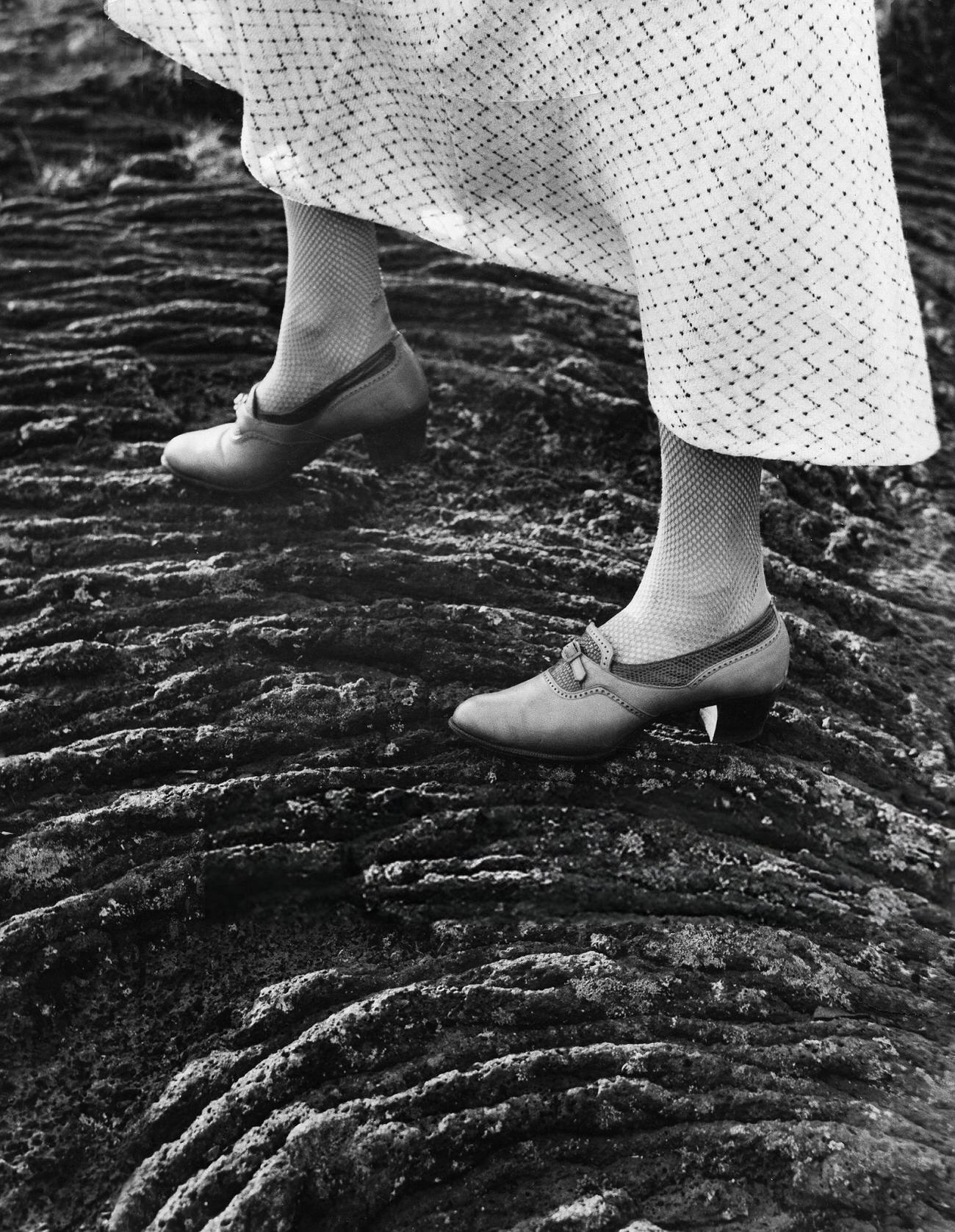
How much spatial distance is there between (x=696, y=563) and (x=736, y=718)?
13.0 inches

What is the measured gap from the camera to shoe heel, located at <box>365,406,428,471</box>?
226 centimetres

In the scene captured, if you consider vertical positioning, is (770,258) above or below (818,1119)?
above

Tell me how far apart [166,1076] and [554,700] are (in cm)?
85

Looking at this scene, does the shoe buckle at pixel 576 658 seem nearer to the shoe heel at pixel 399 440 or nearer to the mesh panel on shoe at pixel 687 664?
the mesh panel on shoe at pixel 687 664

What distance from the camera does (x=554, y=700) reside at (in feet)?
5.89

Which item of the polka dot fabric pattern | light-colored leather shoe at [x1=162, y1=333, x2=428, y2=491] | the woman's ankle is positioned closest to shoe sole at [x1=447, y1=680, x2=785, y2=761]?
the woman's ankle

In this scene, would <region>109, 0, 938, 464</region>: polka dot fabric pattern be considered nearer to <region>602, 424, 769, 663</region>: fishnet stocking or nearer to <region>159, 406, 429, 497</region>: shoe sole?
<region>602, 424, 769, 663</region>: fishnet stocking

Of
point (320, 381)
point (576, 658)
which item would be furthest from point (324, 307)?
point (576, 658)

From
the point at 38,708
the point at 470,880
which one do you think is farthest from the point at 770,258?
the point at 38,708

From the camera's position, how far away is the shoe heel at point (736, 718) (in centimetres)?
183

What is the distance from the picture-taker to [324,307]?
6.75ft

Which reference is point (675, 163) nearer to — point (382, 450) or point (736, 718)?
point (736, 718)

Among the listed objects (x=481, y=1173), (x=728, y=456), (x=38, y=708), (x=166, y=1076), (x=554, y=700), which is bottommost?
(x=481, y=1173)

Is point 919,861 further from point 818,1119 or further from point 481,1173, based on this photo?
point 481,1173
